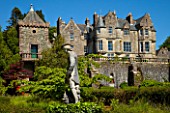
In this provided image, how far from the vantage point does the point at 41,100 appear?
16.6 metres

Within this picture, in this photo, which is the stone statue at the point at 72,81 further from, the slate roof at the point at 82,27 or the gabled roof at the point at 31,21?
the slate roof at the point at 82,27

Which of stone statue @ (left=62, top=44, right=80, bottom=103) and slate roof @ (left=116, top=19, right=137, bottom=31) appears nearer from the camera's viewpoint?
stone statue @ (left=62, top=44, right=80, bottom=103)

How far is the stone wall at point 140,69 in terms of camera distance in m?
35.8

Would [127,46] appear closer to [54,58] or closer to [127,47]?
[127,47]

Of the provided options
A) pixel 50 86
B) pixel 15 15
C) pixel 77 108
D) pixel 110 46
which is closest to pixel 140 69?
pixel 110 46

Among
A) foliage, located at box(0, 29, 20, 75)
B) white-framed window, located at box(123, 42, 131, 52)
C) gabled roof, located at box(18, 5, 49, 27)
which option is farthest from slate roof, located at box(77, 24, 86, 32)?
foliage, located at box(0, 29, 20, 75)

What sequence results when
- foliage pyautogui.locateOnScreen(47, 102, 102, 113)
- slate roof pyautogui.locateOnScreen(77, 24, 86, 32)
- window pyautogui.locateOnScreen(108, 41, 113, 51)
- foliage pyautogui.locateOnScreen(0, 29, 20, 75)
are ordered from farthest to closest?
slate roof pyautogui.locateOnScreen(77, 24, 86, 32) → window pyautogui.locateOnScreen(108, 41, 113, 51) → foliage pyautogui.locateOnScreen(0, 29, 20, 75) → foliage pyautogui.locateOnScreen(47, 102, 102, 113)

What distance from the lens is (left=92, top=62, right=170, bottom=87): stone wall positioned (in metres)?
35.8

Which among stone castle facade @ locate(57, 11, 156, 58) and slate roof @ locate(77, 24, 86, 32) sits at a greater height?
slate roof @ locate(77, 24, 86, 32)

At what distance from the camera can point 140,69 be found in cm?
3516

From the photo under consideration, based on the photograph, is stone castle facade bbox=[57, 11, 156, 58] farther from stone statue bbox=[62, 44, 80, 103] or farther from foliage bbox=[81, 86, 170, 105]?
stone statue bbox=[62, 44, 80, 103]

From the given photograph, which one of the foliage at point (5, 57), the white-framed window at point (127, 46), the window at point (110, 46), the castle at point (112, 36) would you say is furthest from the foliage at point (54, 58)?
the white-framed window at point (127, 46)

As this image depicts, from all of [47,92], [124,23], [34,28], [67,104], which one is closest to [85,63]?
[47,92]

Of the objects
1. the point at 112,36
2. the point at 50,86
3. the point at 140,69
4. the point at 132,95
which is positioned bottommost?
the point at 132,95
